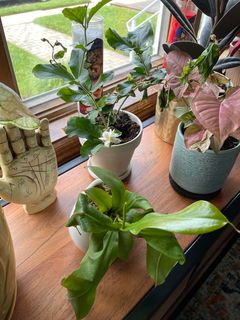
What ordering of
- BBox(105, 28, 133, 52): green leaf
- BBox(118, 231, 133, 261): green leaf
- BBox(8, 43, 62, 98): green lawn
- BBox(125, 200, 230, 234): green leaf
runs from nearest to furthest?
BBox(125, 200, 230, 234): green leaf, BBox(118, 231, 133, 261): green leaf, BBox(105, 28, 133, 52): green leaf, BBox(8, 43, 62, 98): green lawn

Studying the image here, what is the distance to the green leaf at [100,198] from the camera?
46 centimetres

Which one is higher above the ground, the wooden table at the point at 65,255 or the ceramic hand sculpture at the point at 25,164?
the ceramic hand sculpture at the point at 25,164

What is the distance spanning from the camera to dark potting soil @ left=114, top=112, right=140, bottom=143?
60 centimetres

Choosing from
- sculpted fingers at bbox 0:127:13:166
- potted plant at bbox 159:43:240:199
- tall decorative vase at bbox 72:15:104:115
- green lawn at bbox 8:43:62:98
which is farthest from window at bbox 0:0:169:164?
potted plant at bbox 159:43:240:199

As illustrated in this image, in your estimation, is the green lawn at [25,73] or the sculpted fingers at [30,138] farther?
the green lawn at [25,73]

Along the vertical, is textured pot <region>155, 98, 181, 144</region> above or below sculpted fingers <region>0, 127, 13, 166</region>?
below

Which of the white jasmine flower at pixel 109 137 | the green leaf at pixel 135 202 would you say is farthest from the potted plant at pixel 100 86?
the green leaf at pixel 135 202

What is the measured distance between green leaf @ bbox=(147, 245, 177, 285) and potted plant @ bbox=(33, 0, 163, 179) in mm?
204

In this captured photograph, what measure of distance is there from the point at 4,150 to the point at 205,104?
0.33 metres

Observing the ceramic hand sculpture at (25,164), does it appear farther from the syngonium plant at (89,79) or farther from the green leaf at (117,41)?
the green leaf at (117,41)

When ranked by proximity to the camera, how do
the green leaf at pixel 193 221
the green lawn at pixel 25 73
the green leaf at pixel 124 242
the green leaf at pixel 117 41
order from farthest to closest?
1. the green lawn at pixel 25 73
2. the green leaf at pixel 117 41
3. the green leaf at pixel 124 242
4. the green leaf at pixel 193 221

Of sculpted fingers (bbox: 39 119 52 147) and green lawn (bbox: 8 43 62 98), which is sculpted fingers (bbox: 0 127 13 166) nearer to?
sculpted fingers (bbox: 39 119 52 147)

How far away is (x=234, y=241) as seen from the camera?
1.24 m

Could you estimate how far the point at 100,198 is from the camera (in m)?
0.47
